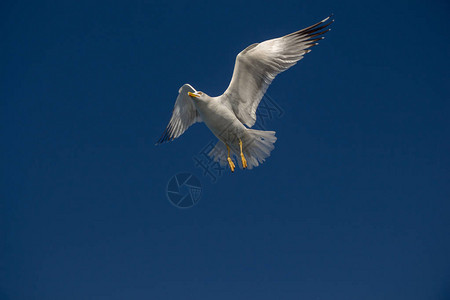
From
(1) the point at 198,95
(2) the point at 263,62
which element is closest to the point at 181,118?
(1) the point at 198,95

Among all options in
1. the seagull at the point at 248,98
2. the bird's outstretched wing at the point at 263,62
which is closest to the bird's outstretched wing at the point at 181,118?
the seagull at the point at 248,98

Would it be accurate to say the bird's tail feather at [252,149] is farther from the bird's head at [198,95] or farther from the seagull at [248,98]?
the bird's head at [198,95]

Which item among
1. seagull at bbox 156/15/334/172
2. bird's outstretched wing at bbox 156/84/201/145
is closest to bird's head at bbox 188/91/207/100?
seagull at bbox 156/15/334/172

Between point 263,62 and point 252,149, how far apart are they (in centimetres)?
126

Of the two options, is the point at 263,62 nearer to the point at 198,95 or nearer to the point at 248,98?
the point at 248,98

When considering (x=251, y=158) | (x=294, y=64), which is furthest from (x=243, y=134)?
(x=294, y=64)

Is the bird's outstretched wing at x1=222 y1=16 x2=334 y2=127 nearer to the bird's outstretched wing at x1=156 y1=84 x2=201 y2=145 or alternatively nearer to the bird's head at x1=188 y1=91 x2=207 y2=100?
the bird's head at x1=188 y1=91 x2=207 y2=100

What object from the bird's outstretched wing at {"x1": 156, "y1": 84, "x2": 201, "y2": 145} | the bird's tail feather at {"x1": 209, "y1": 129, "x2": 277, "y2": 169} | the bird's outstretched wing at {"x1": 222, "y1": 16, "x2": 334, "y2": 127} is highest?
the bird's outstretched wing at {"x1": 156, "y1": 84, "x2": 201, "y2": 145}

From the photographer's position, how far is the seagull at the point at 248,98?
5.63 m

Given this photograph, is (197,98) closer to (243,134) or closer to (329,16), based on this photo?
(243,134)

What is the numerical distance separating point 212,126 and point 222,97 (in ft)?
1.46

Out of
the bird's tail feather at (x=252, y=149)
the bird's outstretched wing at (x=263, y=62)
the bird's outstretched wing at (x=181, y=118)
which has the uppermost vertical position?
the bird's outstretched wing at (x=181, y=118)

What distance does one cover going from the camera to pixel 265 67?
5.69 m

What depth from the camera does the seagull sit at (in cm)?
563
